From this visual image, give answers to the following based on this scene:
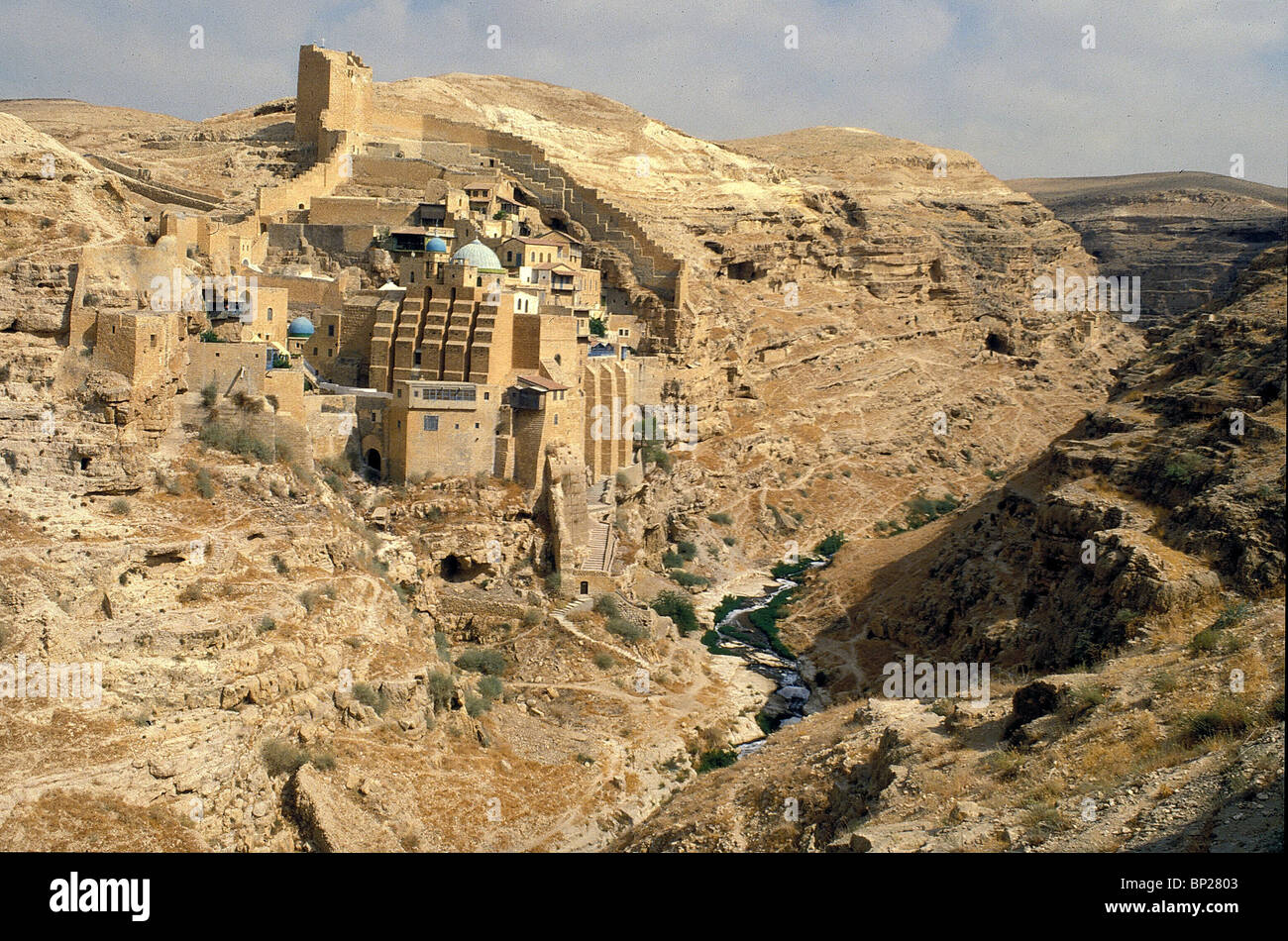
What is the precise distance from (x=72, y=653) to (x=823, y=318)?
2021 inches

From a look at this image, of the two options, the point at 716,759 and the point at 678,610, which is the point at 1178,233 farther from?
the point at 716,759

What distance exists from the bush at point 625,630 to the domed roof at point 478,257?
11.4m

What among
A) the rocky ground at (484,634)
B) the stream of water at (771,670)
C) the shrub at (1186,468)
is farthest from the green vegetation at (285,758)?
the shrub at (1186,468)

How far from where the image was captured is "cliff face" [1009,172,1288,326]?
322 ft

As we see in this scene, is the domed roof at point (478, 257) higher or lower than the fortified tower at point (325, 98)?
lower

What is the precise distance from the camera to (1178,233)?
104312 mm

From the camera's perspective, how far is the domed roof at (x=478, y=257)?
39031mm

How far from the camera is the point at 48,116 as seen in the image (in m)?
63.0

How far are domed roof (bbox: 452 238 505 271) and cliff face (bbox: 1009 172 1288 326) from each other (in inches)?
2761

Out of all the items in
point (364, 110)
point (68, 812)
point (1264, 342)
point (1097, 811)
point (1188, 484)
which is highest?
point (364, 110)

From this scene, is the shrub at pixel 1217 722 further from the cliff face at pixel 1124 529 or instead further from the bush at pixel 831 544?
the bush at pixel 831 544

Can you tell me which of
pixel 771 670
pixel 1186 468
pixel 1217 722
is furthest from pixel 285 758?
pixel 1186 468
